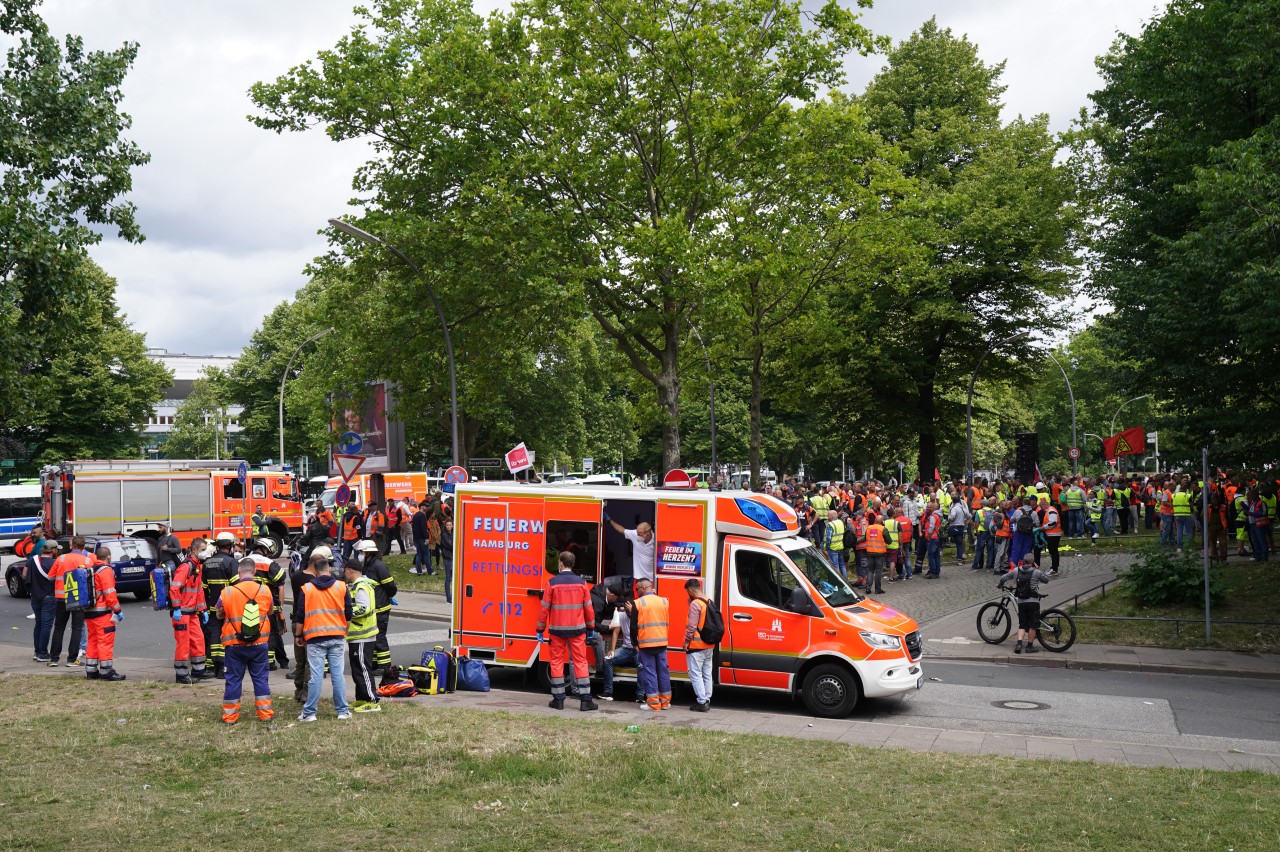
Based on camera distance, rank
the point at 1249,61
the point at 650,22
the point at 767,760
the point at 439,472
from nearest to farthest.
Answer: the point at 767,760 → the point at 1249,61 → the point at 650,22 → the point at 439,472

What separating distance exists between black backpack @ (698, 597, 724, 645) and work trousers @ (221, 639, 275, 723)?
476cm

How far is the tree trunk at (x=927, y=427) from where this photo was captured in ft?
137

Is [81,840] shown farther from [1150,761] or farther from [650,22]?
[650,22]

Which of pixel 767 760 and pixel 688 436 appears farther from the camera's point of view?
pixel 688 436

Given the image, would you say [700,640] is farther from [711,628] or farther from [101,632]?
[101,632]

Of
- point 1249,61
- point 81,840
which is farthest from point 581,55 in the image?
point 81,840

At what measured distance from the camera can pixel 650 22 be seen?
24656mm

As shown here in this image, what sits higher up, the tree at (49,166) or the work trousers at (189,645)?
the tree at (49,166)

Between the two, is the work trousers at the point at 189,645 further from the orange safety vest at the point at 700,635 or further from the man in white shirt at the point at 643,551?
the orange safety vest at the point at 700,635

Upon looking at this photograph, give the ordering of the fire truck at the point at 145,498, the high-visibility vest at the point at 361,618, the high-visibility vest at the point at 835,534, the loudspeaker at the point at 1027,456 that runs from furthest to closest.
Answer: the loudspeaker at the point at 1027,456
the fire truck at the point at 145,498
the high-visibility vest at the point at 835,534
the high-visibility vest at the point at 361,618

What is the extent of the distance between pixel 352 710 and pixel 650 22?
18004mm

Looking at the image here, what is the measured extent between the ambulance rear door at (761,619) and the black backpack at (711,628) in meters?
0.64

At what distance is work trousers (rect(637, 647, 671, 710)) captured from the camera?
12508 mm

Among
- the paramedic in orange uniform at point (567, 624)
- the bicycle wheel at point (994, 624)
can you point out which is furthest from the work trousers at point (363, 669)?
the bicycle wheel at point (994, 624)
